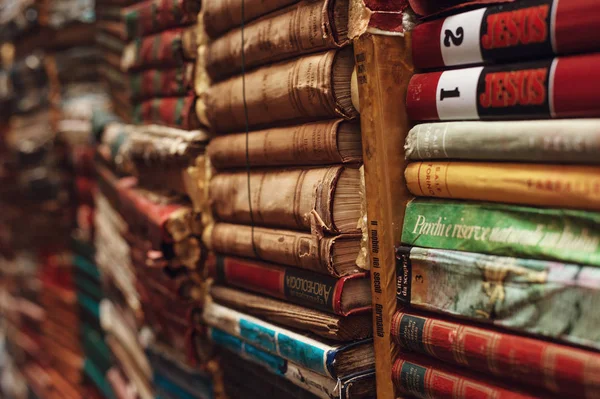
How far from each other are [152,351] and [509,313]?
60.1 inches

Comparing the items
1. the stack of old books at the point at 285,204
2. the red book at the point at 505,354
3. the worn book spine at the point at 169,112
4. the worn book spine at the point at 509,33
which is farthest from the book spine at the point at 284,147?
the red book at the point at 505,354

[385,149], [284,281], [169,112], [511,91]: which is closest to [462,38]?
[511,91]

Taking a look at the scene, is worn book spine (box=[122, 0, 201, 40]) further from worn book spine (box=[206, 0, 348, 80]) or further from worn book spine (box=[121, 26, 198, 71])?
worn book spine (box=[206, 0, 348, 80])

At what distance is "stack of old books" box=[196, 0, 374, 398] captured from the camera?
1290 mm

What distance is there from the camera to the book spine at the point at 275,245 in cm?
130

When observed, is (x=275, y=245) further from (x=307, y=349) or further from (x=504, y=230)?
(x=504, y=230)

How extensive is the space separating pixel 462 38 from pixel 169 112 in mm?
1171

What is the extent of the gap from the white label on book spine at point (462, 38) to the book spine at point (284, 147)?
0.89 feet

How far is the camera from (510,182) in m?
1.02

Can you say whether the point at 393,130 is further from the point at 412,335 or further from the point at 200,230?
the point at 200,230

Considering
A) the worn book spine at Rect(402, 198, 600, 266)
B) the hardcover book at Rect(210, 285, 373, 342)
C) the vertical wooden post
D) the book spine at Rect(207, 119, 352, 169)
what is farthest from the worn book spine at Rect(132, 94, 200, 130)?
the worn book spine at Rect(402, 198, 600, 266)

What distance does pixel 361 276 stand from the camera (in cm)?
130

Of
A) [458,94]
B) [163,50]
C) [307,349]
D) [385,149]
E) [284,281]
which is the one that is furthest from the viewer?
[163,50]

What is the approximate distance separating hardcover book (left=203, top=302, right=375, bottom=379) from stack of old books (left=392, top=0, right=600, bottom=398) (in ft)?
0.35
